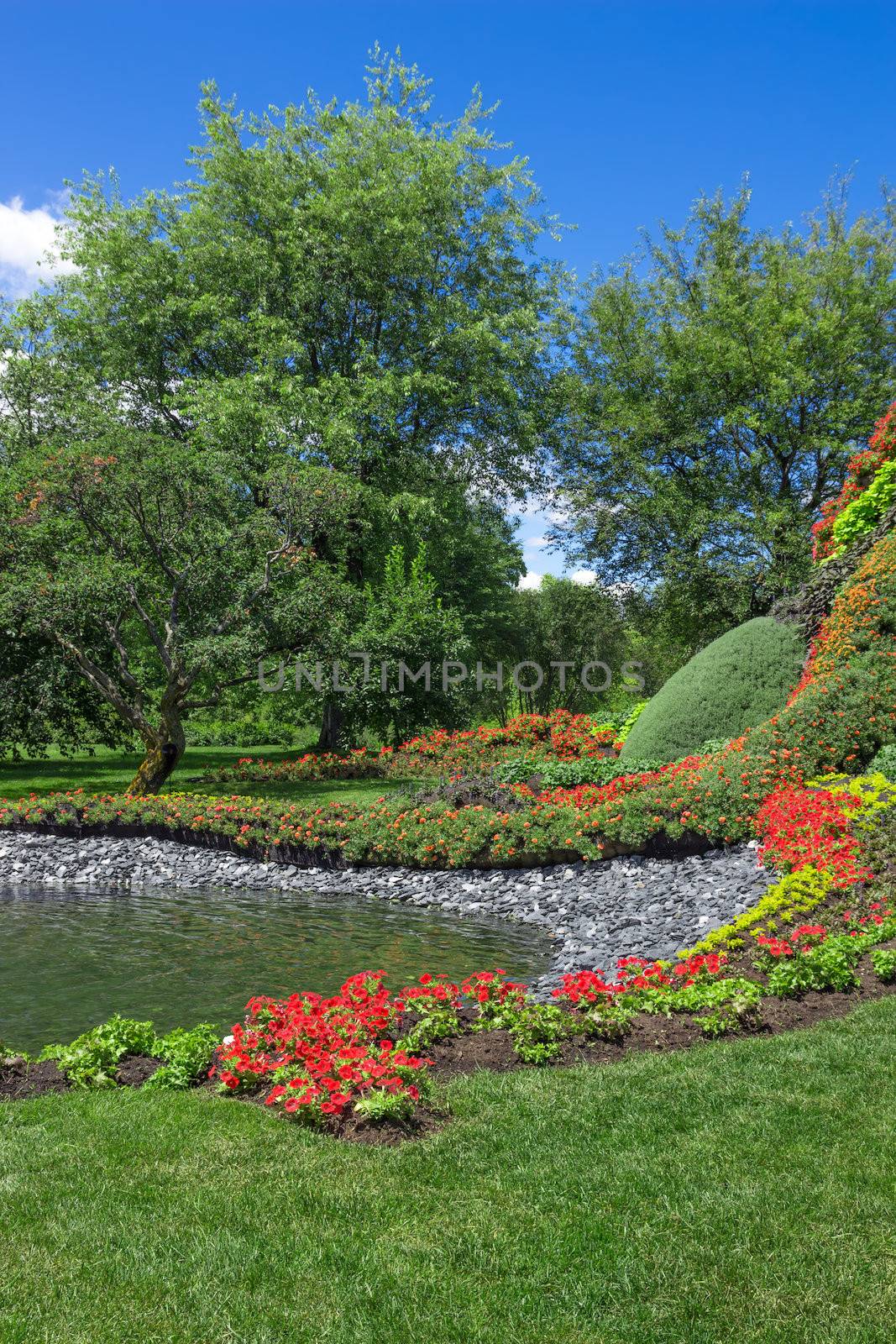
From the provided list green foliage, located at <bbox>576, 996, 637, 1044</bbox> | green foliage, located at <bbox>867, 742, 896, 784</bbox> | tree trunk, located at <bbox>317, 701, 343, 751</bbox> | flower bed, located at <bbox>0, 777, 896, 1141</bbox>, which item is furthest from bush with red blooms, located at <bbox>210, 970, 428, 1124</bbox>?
tree trunk, located at <bbox>317, 701, 343, 751</bbox>

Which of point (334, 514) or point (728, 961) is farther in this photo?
point (334, 514)

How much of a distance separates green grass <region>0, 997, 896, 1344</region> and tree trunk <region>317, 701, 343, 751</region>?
55.9 ft

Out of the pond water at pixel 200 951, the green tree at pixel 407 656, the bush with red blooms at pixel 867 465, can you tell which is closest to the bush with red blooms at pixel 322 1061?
the pond water at pixel 200 951

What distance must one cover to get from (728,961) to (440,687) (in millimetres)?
13229

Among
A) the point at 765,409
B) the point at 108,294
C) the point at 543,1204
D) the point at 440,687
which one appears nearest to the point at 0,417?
the point at 108,294

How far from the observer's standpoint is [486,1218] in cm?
314

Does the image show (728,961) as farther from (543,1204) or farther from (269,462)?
(269,462)

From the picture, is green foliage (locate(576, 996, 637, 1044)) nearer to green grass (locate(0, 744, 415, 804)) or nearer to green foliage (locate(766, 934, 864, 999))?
green foliage (locate(766, 934, 864, 999))

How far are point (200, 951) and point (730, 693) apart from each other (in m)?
8.47

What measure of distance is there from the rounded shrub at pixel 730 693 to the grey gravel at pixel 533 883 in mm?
3732

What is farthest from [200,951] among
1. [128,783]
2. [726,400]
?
[726,400]

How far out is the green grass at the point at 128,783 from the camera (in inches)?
613

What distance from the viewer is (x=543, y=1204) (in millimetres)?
3209

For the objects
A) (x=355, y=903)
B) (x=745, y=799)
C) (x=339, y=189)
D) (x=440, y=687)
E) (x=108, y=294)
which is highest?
(x=339, y=189)
